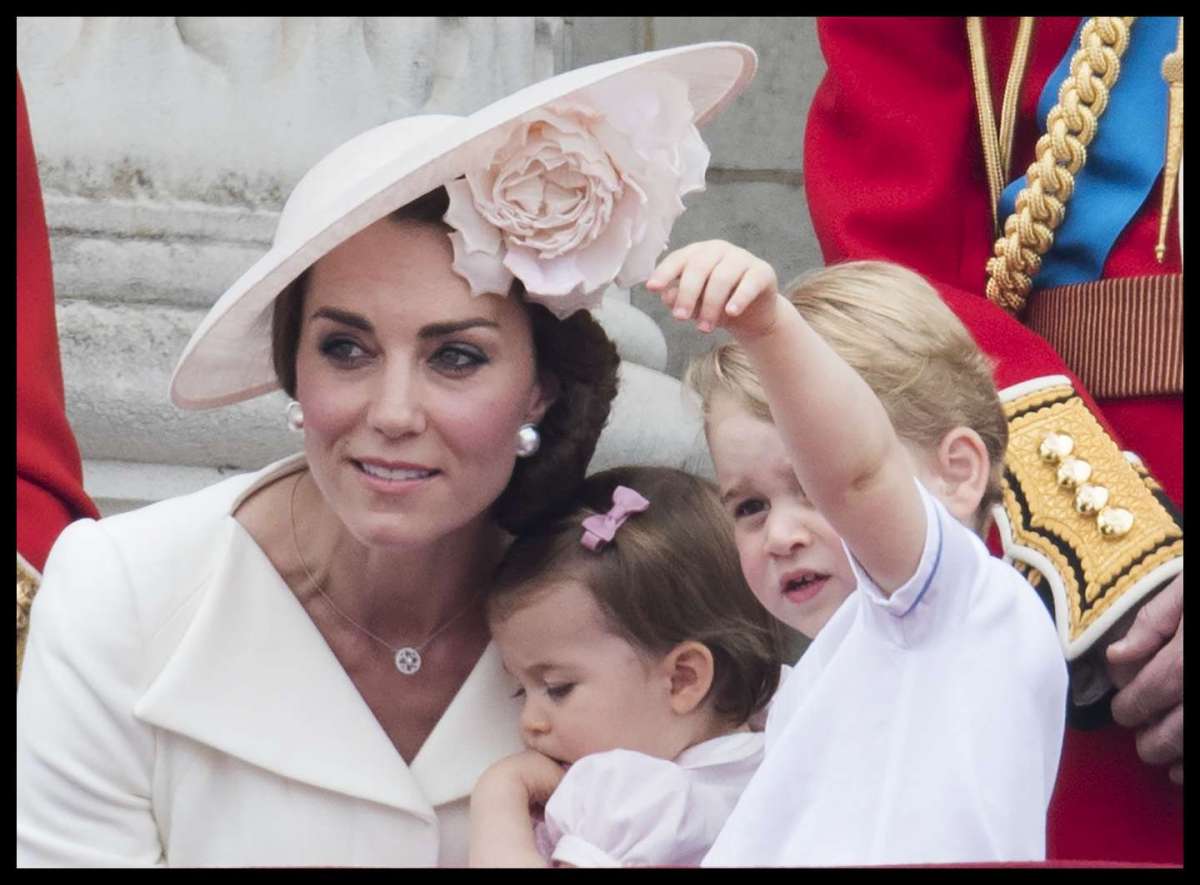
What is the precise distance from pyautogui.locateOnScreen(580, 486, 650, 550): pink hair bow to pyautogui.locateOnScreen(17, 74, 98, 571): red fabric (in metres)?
0.55

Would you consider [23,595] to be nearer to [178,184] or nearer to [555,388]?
[555,388]

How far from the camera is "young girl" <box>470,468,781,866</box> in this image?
2.12 m

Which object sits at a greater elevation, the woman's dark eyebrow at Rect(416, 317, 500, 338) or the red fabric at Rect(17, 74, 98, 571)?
the woman's dark eyebrow at Rect(416, 317, 500, 338)

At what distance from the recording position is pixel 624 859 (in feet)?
6.89

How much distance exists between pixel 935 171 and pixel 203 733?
2.94ft

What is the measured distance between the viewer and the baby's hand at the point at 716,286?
65.7 inches

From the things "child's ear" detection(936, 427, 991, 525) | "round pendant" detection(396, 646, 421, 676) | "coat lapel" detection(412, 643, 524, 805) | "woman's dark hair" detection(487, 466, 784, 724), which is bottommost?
"coat lapel" detection(412, 643, 524, 805)

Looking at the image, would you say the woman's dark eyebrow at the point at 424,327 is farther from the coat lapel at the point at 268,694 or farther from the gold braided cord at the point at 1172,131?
the gold braided cord at the point at 1172,131

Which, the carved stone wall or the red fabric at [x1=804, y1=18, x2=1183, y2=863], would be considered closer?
the red fabric at [x1=804, y1=18, x2=1183, y2=863]

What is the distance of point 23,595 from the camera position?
2357 mm

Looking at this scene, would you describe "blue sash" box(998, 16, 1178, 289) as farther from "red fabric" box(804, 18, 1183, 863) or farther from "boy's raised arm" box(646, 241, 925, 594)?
"boy's raised arm" box(646, 241, 925, 594)

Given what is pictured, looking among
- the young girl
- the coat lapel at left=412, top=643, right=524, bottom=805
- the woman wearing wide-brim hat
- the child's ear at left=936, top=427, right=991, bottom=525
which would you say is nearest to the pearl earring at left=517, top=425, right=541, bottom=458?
the woman wearing wide-brim hat

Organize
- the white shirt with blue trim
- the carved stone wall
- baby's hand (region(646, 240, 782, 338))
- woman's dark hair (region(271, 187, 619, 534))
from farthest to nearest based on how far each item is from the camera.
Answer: the carved stone wall, woman's dark hair (region(271, 187, 619, 534)), the white shirt with blue trim, baby's hand (region(646, 240, 782, 338))
